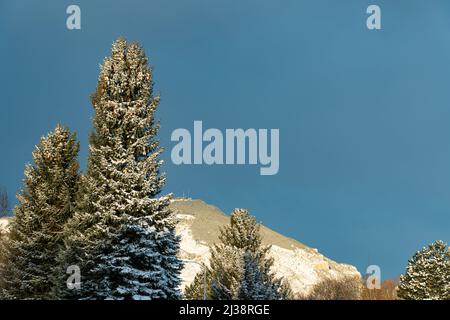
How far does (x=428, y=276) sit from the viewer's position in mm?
56375

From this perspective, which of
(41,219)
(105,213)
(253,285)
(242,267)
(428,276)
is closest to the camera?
(105,213)

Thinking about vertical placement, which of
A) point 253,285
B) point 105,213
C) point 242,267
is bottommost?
point 253,285

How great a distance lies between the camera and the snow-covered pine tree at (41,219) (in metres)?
31.5

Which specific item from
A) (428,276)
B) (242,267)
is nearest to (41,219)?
(242,267)

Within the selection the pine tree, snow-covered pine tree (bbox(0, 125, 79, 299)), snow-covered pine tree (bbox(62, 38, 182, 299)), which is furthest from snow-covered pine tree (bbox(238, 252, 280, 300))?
snow-covered pine tree (bbox(0, 125, 79, 299))

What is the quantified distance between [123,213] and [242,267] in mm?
14560

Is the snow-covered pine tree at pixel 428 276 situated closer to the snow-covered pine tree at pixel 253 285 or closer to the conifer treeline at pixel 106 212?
the snow-covered pine tree at pixel 253 285

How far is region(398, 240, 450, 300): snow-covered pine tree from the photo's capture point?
55750mm

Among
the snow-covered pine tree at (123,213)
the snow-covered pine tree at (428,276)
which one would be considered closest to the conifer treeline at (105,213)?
the snow-covered pine tree at (123,213)

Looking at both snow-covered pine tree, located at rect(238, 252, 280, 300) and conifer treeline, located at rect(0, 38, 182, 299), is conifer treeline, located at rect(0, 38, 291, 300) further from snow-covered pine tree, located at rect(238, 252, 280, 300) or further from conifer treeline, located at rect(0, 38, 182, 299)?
snow-covered pine tree, located at rect(238, 252, 280, 300)

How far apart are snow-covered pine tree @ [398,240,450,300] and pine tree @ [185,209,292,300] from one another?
52.0 ft

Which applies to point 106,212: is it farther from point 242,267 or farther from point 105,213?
point 242,267
